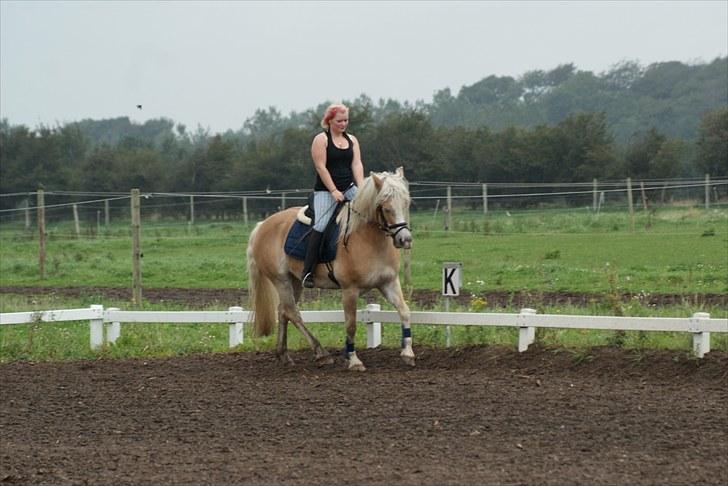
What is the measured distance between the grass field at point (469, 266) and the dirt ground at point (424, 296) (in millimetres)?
603

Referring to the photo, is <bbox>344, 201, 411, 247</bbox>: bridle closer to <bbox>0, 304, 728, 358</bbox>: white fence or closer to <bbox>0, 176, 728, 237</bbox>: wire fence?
<bbox>0, 304, 728, 358</bbox>: white fence

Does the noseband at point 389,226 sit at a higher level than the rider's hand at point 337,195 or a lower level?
lower

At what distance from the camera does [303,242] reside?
1202cm

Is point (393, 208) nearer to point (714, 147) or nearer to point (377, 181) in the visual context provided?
point (377, 181)

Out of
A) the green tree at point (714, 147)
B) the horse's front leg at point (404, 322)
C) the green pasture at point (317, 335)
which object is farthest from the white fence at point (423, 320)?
the green tree at point (714, 147)

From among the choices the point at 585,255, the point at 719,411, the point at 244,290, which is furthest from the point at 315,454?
the point at 585,255

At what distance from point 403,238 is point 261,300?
2658mm

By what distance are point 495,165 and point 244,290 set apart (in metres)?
24.3

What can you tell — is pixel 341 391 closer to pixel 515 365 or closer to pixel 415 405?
pixel 415 405

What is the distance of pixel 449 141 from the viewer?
44.5 metres

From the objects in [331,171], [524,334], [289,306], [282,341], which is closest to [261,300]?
[289,306]

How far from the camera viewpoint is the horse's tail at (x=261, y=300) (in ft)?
42.1

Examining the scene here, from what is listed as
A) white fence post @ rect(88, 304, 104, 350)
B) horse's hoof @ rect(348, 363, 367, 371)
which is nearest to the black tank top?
horse's hoof @ rect(348, 363, 367, 371)

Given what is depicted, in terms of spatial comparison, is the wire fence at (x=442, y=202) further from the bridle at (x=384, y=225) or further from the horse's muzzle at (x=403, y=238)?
the horse's muzzle at (x=403, y=238)
